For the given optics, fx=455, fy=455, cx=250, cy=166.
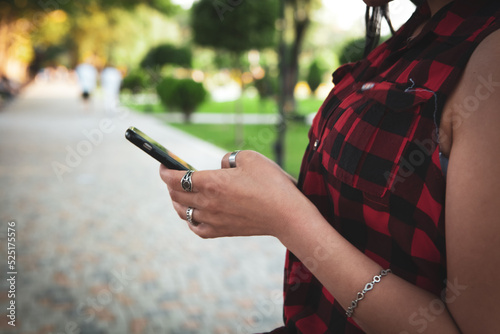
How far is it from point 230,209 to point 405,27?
60 cm

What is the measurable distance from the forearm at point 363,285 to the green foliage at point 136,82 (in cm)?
2625

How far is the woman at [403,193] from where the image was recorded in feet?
2.35

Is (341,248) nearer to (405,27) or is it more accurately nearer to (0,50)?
(405,27)

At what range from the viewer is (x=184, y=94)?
17234 millimetres

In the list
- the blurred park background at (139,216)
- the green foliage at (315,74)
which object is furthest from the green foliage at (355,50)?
the green foliage at (315,74)

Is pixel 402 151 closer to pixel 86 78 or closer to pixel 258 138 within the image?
pixel 258 138

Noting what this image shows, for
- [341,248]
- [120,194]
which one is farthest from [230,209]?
[120,194]

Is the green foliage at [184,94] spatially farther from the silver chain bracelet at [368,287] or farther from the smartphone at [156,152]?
the silver chain bracelet at [368,287]

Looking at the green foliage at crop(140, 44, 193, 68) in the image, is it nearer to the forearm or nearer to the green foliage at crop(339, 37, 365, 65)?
the green foliage at crop(339, 37, 365, 65)

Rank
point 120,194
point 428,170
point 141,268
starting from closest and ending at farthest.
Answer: point 428,170
point 141,268
point 120,194

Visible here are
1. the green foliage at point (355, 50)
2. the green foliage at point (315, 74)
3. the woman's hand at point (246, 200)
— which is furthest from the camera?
the green foliage at point (315, 74)

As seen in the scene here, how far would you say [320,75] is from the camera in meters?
29.6

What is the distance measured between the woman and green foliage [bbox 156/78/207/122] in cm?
1640

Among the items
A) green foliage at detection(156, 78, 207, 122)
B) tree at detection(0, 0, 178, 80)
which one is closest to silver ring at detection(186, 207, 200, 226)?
green foliage at detection(156, 78, 207, 122)
